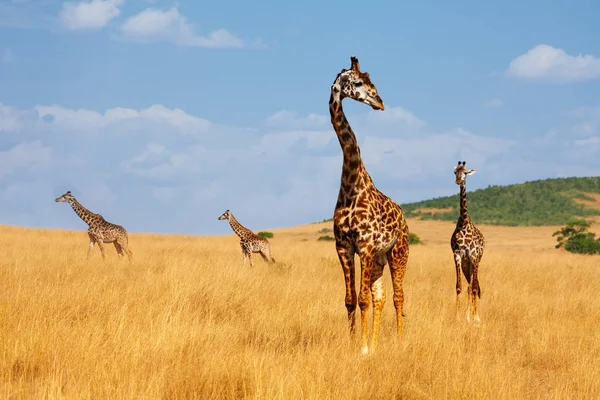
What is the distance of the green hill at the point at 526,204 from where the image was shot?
67.2m

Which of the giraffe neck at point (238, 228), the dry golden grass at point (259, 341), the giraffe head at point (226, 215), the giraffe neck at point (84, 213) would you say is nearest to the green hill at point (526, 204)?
the giraffe head at point (226, 215)

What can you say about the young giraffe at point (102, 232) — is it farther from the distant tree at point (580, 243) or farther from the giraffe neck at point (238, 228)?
the distant tree at point (580, 243)

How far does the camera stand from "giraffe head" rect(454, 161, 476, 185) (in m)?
12.1

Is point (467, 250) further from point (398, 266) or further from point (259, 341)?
point (259, 341)

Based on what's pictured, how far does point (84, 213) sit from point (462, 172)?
36.8ft

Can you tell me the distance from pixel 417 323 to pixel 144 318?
3.66 meters

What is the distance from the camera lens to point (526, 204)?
74.2 metres

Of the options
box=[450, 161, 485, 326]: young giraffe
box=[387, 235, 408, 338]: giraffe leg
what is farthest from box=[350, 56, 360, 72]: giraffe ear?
box=[450, 161, 485, 326]: young giraffe

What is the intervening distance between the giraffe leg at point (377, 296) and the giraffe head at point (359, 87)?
2.14 m

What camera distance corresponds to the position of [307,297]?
1105cm

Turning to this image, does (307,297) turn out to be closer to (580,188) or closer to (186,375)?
(186,375)

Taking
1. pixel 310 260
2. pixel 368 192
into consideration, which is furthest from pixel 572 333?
pixel 310 260

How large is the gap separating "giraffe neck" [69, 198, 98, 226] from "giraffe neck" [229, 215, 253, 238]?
378cm

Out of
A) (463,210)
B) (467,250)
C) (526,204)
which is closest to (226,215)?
(463,210)
